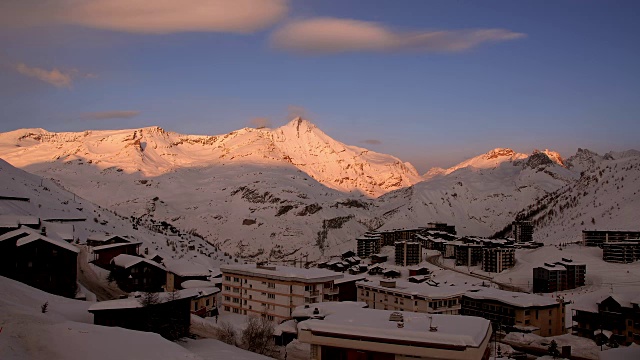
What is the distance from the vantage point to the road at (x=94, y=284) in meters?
26.6

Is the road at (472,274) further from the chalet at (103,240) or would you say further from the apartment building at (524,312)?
the chalet at (103,240)

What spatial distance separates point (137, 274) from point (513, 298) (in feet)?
69.2

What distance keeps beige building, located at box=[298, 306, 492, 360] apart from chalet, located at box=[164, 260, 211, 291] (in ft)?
60.1

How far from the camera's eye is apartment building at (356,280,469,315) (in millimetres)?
32375

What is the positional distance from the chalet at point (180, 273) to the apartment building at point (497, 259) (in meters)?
28.1

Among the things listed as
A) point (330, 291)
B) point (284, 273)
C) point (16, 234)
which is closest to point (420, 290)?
point (330, 291)

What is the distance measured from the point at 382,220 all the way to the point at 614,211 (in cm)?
4557

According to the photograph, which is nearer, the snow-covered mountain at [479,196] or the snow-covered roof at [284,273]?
the snow-covered roof at [284,273]

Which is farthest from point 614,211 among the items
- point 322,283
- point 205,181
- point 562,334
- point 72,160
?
point 72,160

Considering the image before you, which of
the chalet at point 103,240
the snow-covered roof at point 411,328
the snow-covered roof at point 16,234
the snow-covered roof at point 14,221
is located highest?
the snow-covered roof at point 14,221

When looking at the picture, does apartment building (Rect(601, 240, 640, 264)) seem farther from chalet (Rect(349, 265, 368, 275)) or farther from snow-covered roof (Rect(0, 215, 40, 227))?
snow-covered roof (Rect(0, 215, 40, 227))

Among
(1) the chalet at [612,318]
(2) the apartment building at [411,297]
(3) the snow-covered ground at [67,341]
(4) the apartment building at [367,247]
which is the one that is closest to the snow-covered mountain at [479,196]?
(4) the apartment building at [367,247]

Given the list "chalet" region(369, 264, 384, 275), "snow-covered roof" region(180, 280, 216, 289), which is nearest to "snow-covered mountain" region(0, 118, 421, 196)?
"chalet" region(369, 264, 384, 275)

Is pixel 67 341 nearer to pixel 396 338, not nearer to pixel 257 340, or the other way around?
pixel 396 338
